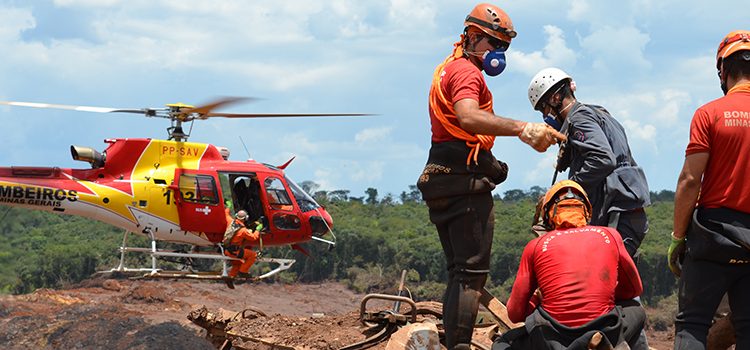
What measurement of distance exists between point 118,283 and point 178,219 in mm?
Answer: 10289

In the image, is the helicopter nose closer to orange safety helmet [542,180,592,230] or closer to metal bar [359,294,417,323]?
metal bar [359,294,417,323]

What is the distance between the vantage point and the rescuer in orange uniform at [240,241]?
16703mm

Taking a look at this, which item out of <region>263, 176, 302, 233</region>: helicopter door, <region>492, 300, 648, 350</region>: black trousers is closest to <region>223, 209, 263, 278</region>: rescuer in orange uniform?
<region>263, 176, 302, 233</region>: helicopter door

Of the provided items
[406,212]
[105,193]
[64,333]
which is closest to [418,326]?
[64,333]

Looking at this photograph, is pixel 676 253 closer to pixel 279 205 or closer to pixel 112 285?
pixel 279 205

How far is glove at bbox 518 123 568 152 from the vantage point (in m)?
4.82

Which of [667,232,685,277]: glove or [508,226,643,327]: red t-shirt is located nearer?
[508,226,643,327]: red t-shirt

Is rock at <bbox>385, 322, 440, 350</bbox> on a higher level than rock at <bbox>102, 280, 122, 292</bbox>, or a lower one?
higher

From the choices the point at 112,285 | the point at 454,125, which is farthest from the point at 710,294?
the point at 112,285

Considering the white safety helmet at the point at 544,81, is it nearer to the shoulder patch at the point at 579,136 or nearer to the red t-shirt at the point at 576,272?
the shoulder patch at the point at 579,136

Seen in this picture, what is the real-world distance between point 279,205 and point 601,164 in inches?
467

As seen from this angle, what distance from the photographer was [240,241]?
1680 cm

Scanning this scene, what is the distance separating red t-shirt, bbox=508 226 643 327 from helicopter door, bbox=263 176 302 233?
1261 cm

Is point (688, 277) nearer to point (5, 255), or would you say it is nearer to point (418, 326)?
point (418, 326)
